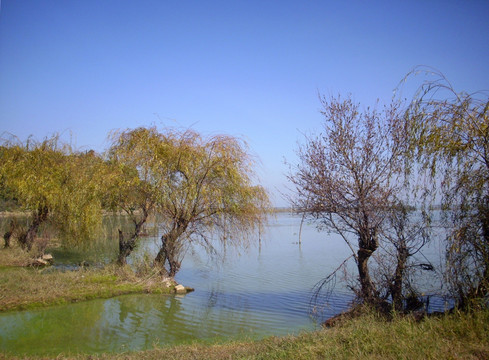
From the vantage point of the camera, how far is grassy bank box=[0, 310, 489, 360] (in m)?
5.53

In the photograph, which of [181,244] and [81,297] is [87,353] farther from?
[181,244]

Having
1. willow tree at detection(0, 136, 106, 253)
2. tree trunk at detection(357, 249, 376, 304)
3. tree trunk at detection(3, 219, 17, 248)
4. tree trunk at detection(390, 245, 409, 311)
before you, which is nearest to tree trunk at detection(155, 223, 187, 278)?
willow tree at detection(0, 136, 106, 253)

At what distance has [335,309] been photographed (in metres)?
11.7

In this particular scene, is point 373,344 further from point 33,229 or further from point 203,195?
point 33,229

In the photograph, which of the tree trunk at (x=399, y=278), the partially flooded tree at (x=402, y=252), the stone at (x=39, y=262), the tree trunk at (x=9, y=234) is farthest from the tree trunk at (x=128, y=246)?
the tree trunk at (x=399, y=278)

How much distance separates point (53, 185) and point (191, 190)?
7.47 m

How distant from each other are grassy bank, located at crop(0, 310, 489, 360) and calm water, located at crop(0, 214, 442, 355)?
168cm

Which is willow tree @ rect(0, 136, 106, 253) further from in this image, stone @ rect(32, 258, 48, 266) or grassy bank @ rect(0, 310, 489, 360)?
grassy bank @ rect(0, 310, 489, 360)

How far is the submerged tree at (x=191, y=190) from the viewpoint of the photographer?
588 inches

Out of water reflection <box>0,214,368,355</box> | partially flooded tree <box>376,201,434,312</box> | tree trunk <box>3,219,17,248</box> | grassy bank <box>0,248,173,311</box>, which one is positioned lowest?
water reflection <box>0,214,368,355</box>

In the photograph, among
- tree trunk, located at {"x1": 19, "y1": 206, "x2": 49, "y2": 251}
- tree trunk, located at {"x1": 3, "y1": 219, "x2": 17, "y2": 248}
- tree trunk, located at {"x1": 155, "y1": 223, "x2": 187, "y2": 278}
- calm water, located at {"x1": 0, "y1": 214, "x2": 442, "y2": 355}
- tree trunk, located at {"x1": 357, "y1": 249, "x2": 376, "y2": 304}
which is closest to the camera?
calm water, located at {"x1": 0, "y1": 214, "x2": 442, "y2": 355}

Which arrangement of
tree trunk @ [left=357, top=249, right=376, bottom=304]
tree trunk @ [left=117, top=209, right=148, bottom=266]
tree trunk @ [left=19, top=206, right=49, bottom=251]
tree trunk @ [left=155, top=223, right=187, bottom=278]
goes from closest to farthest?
tree trunk @ [left=357, top=249, right=376, bottom=304]
tree trunk @ [left=155, top=223, right=187, bottom=278]
tree trunk @ [left=117, top=209, right=148, bottom=266]
tree trunk @ [left=19, top=206, right=49, bottom=251]

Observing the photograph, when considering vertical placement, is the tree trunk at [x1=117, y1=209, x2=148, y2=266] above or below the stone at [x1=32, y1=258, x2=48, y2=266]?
above

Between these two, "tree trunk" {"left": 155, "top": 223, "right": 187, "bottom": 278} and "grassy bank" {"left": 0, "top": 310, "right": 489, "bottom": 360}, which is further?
"tree trunk" {"left": 155, "top": 223, "right": 187, "bottom": 278}
